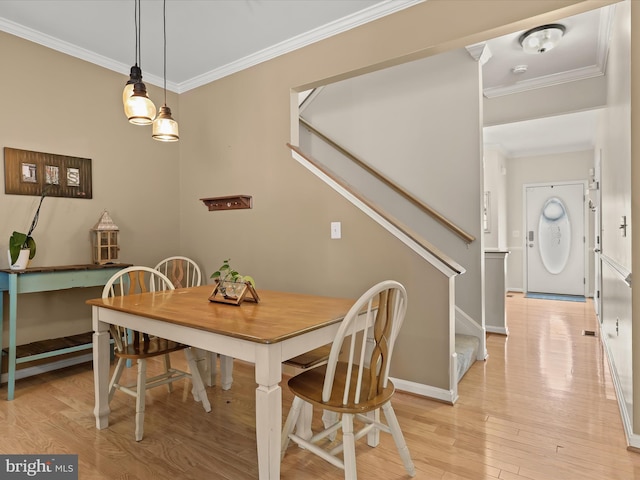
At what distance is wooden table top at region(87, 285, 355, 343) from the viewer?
1.48 metres

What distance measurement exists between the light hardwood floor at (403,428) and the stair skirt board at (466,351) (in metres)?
0.09

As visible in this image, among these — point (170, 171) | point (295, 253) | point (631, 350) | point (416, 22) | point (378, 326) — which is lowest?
point (631, 350)

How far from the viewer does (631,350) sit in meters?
1.97

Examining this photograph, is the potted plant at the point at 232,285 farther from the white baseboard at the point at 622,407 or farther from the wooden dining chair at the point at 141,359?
the white baseboard at the point at 622,407

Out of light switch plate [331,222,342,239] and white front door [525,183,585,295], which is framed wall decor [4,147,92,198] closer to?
light switch plate [331,222,342,239]

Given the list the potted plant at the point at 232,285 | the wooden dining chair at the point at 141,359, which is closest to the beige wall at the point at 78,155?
the wooden dining chair at the point at 141,359

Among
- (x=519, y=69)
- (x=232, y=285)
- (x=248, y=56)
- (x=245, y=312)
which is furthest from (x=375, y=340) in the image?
(x=519, y=69)

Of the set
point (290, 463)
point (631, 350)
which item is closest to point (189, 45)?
point (290, 463)

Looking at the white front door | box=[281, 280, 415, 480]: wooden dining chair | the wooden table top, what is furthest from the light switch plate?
the white front door

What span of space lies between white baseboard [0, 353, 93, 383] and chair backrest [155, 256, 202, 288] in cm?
88

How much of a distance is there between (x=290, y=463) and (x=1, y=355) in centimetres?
223

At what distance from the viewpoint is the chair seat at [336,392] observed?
1.41 m

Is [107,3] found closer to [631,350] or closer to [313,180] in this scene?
[313,180]

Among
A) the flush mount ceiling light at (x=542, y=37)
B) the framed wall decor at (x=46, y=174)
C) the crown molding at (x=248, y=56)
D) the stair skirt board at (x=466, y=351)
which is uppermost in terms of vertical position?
the flush mount ceiling light at (x=542, y=37)
